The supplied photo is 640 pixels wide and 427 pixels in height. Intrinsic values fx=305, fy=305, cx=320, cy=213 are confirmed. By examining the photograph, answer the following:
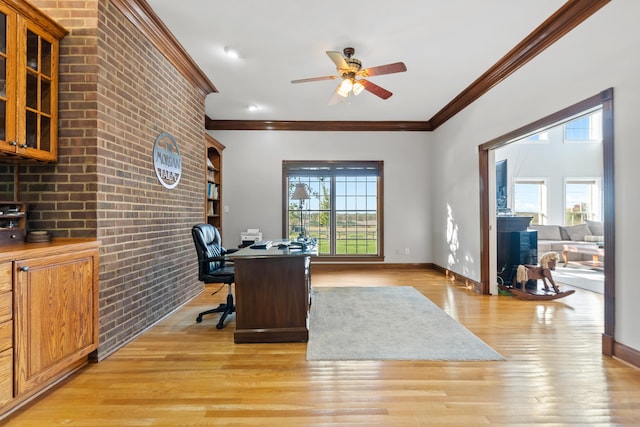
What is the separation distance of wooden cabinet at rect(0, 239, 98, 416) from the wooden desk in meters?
1.02

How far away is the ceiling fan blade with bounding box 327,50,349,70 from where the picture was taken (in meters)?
2.73

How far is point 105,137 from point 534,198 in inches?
343

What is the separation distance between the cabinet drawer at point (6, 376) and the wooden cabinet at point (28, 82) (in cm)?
114

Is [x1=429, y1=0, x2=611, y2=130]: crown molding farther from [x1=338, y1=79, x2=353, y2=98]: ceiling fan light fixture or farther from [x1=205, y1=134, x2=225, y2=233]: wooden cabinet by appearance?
[x1=205, y1=134, x2=225, y2=233]: wooden cabinet

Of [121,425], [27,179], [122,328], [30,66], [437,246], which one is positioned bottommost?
[121,425]

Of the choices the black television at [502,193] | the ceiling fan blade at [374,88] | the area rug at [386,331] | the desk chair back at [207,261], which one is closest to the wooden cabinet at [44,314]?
the desk chair back at [207,261]

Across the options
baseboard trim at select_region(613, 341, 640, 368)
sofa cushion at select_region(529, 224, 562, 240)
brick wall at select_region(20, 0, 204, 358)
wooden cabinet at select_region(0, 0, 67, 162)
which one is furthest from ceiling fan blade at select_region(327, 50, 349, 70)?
sofa cushion at select_region(529, 224, 562, 240)

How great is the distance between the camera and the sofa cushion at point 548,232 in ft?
22.3

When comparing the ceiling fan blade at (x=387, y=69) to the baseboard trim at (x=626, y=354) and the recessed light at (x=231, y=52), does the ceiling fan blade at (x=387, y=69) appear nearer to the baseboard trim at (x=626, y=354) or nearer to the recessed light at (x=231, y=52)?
the recessed light at (x=231, y=52)

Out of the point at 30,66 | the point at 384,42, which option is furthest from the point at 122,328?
the point at 384,42

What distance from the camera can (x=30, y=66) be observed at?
204 cm

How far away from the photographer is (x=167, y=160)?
328 centimetres

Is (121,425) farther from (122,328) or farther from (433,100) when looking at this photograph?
(433,100)

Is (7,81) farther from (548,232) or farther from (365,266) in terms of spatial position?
(548,232)
